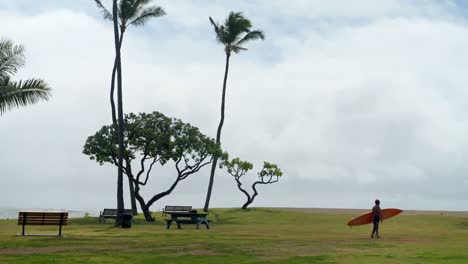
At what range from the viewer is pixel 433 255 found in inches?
741

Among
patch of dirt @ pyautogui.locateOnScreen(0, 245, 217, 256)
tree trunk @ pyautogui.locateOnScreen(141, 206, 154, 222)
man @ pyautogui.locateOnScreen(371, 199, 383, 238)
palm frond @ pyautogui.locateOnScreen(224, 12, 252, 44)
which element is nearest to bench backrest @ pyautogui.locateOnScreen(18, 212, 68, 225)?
patch of dirt @ pyautogui.locateOnScreen(0, 245, 217, 256)

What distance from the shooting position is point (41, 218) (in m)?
26.5

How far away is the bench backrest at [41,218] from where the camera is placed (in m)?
26.4

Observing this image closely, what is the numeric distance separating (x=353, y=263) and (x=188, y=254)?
495 centimetres

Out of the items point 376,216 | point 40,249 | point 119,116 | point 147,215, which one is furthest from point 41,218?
point 147,215

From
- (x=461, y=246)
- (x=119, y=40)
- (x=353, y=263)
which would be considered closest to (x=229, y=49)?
(x=119, y=40)

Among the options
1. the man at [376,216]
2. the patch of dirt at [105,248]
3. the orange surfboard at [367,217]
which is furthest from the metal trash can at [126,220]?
the patch of dirt at [105,248]

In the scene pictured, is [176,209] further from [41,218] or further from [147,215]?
[41,218]

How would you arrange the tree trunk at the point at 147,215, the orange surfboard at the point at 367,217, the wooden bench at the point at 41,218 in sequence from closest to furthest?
the wooden bench at the point at 41,218, the orange surfboard at the point at 367,217, the tree trunk at the point at 147,215

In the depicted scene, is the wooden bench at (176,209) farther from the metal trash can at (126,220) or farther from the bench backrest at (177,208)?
the metal trash can at (126,220)

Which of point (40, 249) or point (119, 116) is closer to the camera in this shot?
point (40, 249)

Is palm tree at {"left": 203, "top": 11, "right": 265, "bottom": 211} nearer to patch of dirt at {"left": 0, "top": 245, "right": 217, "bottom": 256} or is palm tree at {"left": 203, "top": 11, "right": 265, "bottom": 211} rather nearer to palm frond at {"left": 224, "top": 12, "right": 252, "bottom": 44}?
palm frond at {"left": 224, "top": 12, "right": 252, "bottom": 44}

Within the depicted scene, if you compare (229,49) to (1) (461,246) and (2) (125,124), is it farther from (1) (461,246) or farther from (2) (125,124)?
(1) (461,246)

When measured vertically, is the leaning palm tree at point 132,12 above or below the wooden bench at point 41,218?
above
